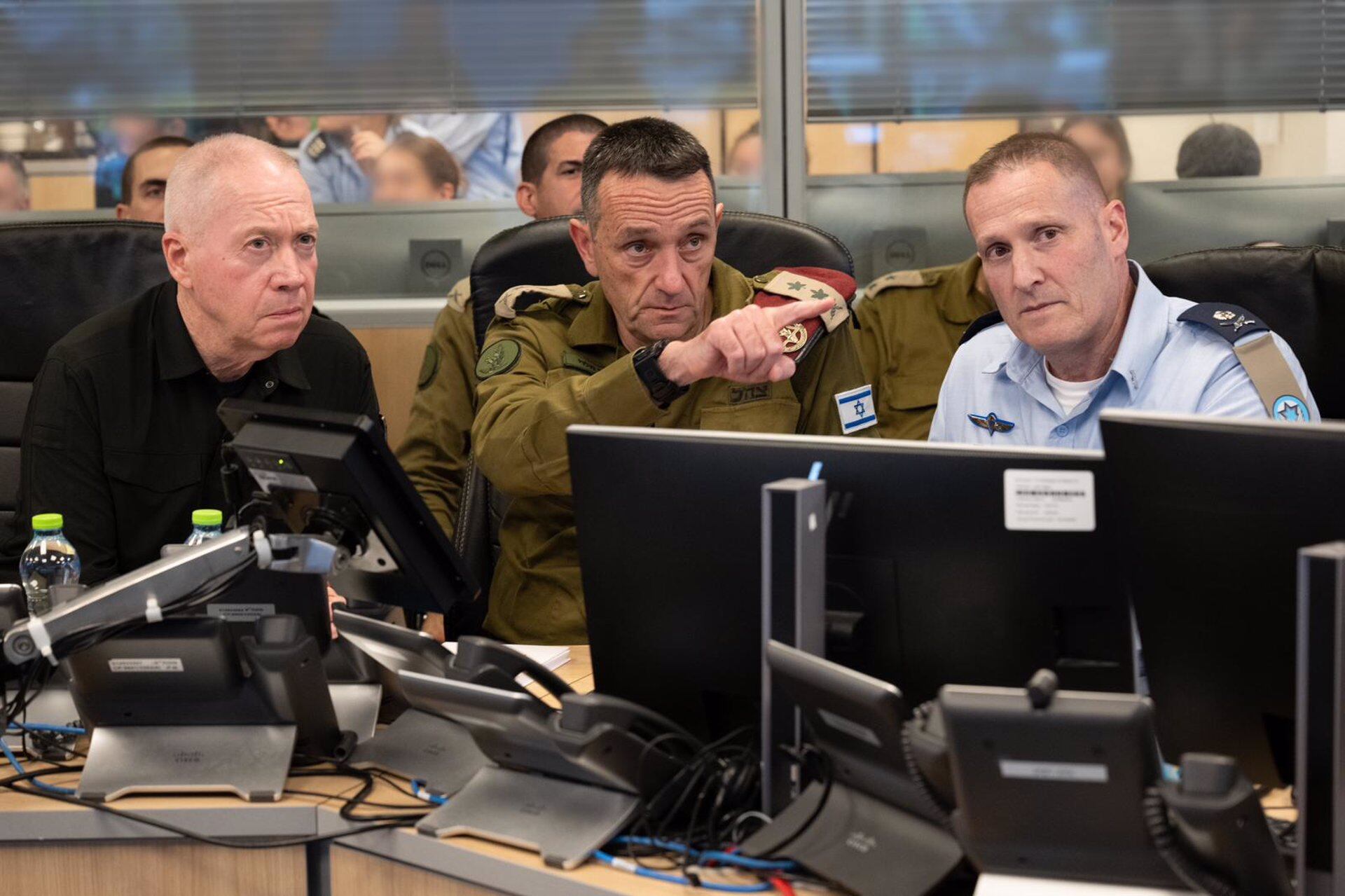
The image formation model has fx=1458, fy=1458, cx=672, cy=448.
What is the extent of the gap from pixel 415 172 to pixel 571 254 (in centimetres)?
159

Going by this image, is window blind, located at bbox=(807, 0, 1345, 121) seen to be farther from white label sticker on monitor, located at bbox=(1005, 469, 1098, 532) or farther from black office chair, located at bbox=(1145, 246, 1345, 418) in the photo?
white label sticker on monitor, located at bbox=(1005, 469, 1098, 532)

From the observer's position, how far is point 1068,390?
2168 mm

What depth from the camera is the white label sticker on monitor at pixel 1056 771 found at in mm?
1084

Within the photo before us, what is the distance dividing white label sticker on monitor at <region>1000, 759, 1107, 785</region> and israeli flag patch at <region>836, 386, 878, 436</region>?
110 centimetres

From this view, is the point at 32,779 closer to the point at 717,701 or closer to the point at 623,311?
the point at 717,701

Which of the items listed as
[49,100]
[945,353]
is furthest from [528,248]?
[49,100]

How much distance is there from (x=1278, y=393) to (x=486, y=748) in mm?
1144

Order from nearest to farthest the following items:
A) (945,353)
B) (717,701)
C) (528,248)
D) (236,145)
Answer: (717,701), (236,145), (528,248), (945,353)

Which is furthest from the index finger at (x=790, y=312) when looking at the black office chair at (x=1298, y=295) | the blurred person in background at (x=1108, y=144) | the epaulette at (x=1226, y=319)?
the blurred person in background at (x=1108, y=144)

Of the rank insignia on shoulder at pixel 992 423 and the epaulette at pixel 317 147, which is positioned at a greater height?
the epaulette at pixel 317 147

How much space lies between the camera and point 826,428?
2348 mm

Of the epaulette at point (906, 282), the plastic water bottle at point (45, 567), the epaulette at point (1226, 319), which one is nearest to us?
the plastic water bottle at point (45, 567)

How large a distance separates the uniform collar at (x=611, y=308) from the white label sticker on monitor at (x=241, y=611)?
913mm

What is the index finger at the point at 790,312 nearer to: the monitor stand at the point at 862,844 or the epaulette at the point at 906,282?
the monitor stand at the point at 862,844
